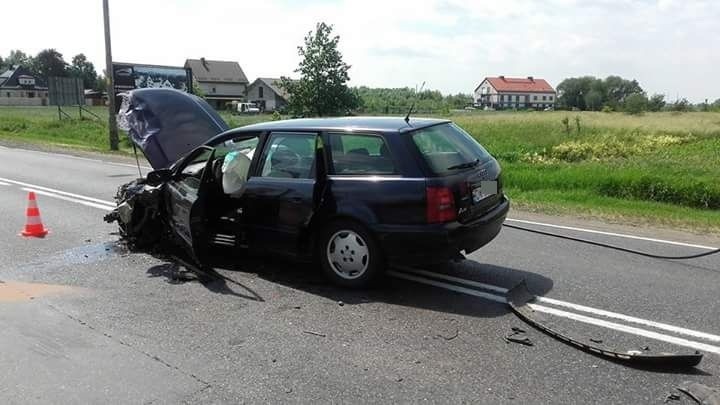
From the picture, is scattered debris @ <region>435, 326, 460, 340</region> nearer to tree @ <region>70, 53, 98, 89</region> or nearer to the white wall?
→ the white wall

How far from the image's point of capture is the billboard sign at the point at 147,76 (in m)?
26.8

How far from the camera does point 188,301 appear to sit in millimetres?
5273

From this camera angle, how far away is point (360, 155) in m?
5.52

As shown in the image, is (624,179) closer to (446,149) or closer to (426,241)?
(446,149)

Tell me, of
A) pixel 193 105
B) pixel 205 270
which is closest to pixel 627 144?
pixel 193 105

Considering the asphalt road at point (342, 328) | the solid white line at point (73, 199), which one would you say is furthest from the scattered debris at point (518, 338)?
the solid white line at point (73, 199)

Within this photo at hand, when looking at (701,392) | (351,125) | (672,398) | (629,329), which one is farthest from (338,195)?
(701,392)

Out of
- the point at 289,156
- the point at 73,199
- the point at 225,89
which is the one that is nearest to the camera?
the point at 289,156

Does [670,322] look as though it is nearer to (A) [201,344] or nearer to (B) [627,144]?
(A) [201,344]

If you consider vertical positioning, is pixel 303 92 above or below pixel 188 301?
above

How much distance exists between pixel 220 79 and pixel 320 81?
75.1 metres

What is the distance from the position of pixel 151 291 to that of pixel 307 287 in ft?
4.74

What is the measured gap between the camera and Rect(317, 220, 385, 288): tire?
5.34 m

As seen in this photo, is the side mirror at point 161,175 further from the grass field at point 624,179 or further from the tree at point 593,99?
the tree at point 593,99
